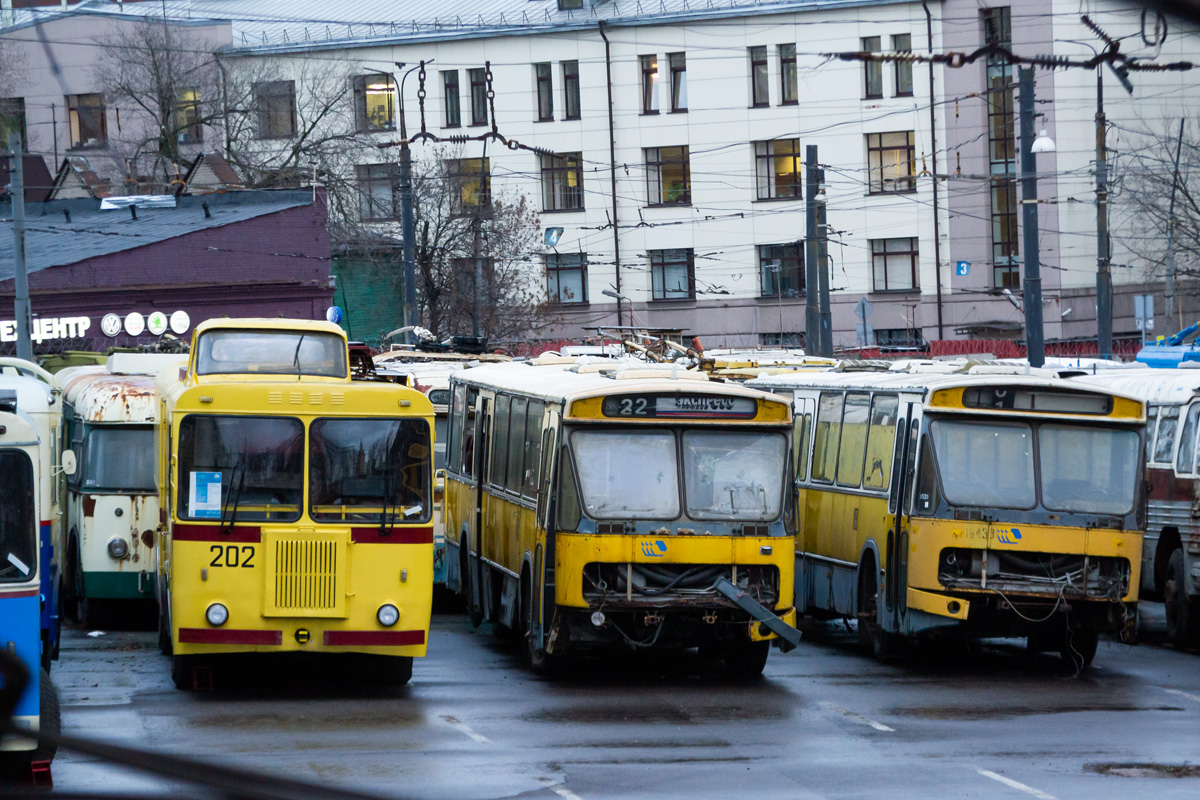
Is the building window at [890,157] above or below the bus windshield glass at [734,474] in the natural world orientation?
above

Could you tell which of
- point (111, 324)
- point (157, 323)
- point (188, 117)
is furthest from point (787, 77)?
point (111, 324)

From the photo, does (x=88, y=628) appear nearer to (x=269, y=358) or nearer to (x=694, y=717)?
(x=269, y=358)

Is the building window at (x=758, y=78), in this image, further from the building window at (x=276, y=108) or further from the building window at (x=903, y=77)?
the building window at (x=276, y=108)

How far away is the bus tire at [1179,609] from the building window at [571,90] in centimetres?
4821

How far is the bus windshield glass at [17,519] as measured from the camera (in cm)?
884

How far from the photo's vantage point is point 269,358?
56.6 ft

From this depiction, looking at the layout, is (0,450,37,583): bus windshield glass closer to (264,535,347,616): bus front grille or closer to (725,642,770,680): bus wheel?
(264,535,347,616): bus front grille

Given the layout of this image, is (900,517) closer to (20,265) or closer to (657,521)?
(657,521)

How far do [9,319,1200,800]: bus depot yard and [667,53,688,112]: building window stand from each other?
46.2 metres

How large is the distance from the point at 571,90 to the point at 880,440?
48842 millimetres

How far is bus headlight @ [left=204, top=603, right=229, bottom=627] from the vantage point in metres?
12.9

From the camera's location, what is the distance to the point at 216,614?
42.3ft

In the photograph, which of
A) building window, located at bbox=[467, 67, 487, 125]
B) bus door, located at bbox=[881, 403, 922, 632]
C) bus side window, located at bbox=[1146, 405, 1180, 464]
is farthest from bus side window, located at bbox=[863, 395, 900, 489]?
building window, located at bbox=[467, 67, 487, 125]

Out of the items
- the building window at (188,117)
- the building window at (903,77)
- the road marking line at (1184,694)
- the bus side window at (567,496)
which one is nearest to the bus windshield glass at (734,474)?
the bus side window at (567,496)
